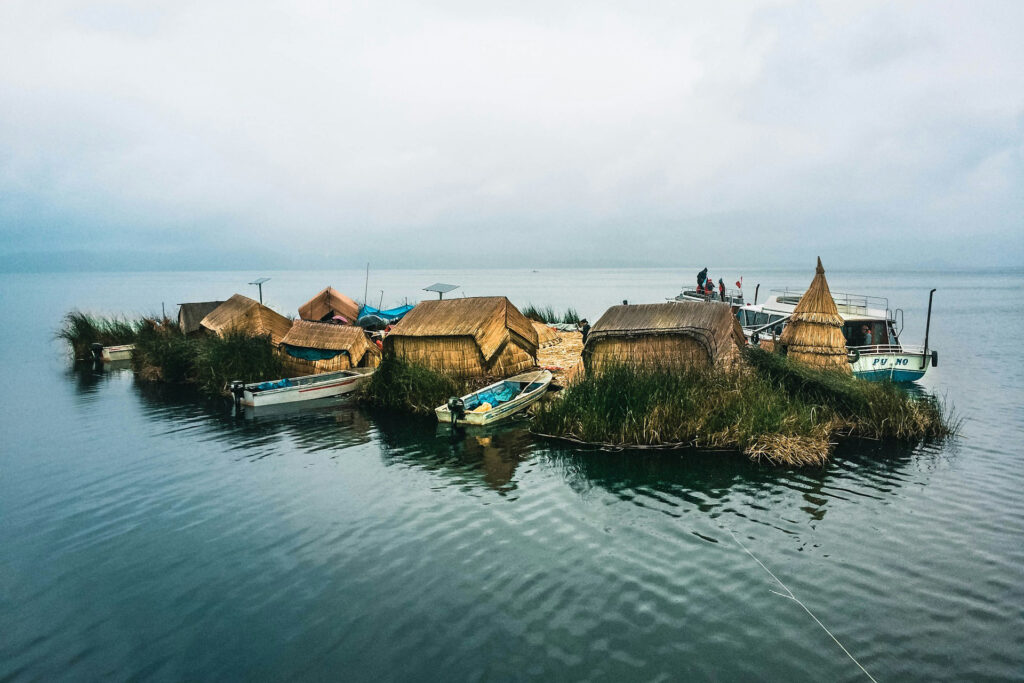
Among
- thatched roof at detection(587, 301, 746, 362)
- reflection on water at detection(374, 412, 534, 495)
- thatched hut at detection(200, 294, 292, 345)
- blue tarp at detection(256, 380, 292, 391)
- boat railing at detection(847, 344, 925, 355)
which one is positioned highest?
thatched roof at detection(587, 301, 746, 362)

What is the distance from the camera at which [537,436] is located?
19.9 meters

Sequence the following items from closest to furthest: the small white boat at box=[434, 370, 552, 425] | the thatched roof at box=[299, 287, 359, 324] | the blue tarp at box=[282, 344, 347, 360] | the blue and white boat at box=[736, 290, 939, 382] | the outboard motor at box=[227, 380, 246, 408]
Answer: the small white boat at box=[434, 370, 552, 425] < the blue and white boat at box=[736, 290, 939, 382] < the outboard motor at box=[227, 380, 246, 408] < the blue tarp at box=[282, 344, 347, 360] < the thatched roof at box=[299, 287, 359, 324]

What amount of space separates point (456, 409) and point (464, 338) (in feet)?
14.8

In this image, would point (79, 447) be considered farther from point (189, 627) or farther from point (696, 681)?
point (696, 681)

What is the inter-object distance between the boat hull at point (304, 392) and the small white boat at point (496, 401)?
228 inches

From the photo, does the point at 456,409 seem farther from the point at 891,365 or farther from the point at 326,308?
the point at 326,308

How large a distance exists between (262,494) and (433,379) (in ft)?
32.1

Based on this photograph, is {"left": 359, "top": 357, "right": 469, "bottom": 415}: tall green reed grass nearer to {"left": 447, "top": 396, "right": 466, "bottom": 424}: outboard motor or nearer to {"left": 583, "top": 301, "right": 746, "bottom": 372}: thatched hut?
{"left": 447, "top": 396, "right": 466, "bottom": 424}: outboard motor

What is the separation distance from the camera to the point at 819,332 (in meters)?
22.4

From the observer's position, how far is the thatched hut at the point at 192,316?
124ft

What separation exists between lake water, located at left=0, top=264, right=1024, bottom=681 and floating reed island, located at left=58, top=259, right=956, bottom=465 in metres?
0.95

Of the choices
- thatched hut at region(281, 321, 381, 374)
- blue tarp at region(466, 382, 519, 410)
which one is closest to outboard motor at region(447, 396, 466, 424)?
blue tarp at region(466, 382, 519, 410)

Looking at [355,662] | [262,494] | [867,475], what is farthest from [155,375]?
[867,475]

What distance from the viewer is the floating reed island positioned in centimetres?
1767
